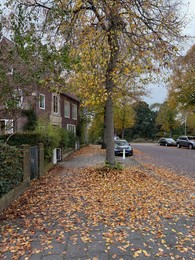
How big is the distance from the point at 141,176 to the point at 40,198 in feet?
14.2

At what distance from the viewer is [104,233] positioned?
4.18 meters

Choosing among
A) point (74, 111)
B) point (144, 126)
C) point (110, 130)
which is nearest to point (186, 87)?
point (74, 111)

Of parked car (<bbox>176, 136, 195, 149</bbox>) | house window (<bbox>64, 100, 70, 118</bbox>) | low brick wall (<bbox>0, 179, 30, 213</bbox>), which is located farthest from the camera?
parked car (<bbox>176, 136, 195, 149</bbox>)

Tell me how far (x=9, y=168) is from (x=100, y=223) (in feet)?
9.05

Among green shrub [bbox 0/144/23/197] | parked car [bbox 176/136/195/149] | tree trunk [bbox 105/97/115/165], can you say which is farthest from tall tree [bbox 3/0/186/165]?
parked car [bbox 176/136/195/149]

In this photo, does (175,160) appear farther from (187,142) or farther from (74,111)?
(74,111)

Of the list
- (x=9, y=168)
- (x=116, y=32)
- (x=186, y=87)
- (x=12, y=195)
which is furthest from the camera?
(x=186, y=87)

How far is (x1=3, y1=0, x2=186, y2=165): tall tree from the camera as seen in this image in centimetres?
858

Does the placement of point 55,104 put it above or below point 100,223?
above

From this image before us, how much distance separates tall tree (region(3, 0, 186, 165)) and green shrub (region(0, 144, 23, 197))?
3957mm

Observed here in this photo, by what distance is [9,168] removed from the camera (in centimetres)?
599

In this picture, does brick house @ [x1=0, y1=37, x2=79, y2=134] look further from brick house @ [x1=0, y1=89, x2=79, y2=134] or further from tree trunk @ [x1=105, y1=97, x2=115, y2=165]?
tree trunk @ [x1=105, y1=97, x2=115, y2=165]

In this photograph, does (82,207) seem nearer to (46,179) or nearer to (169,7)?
(46,179)

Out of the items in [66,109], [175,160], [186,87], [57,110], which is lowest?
[175,160]
